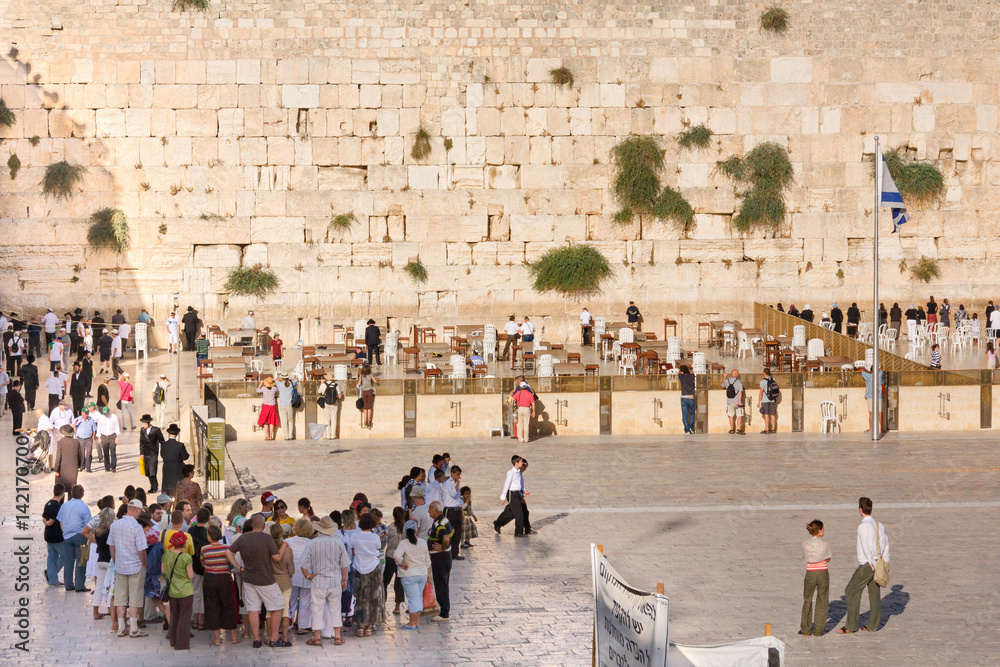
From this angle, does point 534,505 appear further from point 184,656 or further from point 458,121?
point 458,121

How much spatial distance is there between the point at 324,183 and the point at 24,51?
7740 millimetres

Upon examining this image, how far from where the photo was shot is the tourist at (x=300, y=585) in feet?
38.6

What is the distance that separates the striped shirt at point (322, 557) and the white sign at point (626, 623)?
12.1ft

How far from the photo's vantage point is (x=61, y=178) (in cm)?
3067

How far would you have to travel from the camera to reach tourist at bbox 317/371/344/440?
71.6 feet

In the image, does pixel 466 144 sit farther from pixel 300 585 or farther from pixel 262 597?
pixel 262 597

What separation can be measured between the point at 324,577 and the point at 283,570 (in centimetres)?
38

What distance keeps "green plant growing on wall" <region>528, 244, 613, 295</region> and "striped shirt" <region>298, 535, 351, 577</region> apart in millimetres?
20650

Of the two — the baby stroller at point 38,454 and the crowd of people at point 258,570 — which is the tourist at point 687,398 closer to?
the crowd of people at point 258,570

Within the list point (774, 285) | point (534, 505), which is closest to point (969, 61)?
point (774, 285)

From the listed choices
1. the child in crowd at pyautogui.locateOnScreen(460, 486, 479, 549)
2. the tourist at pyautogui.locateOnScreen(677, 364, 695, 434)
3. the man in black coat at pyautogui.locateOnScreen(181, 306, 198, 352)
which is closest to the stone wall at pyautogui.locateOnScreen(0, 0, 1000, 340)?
the man in black coat at pyautogui.locateOnScreen(181, 306, 198, 352)

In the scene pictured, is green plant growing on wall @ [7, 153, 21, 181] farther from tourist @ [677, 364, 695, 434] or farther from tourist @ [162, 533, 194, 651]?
tourist @ [162, 533, 194, 651]

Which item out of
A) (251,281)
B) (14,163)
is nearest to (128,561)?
(251,281)

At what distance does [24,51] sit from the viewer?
100 feet
